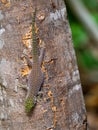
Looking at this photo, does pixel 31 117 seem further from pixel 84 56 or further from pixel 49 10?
pixel 84 56

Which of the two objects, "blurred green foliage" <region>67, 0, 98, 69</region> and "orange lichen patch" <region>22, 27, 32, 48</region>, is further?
"blurred green foliage" <region>67, 0, 98, 69</region>

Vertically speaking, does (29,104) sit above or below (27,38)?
below

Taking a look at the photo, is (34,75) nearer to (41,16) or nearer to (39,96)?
(39,96)

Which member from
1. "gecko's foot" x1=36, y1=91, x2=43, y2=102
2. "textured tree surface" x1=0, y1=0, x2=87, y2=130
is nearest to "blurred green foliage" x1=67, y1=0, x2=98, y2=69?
"textured tree surface" x1=0, y1=0, x2=87, y2=130

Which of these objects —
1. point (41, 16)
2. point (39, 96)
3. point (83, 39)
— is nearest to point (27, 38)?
point (41, 16)

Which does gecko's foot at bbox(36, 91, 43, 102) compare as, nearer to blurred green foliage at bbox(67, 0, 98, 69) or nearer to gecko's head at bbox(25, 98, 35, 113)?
gecko's head at bbox(25, 98, 35, 113)

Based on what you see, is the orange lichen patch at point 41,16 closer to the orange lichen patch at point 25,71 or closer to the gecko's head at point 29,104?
the orange lichen patch at point 25,71

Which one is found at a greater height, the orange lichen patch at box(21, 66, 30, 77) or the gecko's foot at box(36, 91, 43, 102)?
the orange lichen patch at box(21, 66, 30, 77)
